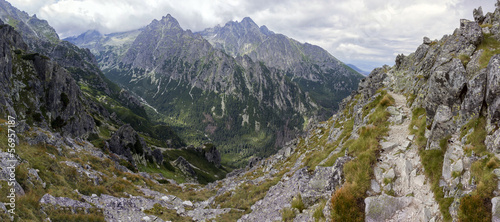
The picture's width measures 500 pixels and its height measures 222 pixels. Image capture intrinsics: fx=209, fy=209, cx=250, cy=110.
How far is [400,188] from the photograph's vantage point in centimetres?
1398

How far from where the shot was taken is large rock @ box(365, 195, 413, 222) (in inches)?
494

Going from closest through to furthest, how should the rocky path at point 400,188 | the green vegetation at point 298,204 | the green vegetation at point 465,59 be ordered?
the rocky path at point 400,188 < the green vegetation at point 298,204 < the green vegetation at point 465,59

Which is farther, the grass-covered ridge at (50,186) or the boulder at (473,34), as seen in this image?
the boulder at (473,34)

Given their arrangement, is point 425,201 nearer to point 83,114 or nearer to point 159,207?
point 159,207

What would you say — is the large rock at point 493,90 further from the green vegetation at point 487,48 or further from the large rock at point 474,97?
the green vegetation at point 487,48

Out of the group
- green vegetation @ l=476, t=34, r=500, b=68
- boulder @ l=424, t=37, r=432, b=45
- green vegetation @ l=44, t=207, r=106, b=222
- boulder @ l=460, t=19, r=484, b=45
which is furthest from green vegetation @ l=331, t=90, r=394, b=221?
boulder @ l=424, t=37, r=432, b=45

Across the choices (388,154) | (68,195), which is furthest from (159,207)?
(388,154)

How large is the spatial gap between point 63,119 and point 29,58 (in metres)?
31.4

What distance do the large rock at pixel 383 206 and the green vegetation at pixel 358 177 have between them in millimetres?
427

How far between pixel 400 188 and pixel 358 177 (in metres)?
2.52

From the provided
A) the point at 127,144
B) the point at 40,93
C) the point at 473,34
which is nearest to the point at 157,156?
the point at 127,144

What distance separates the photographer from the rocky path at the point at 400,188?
1221 centimetres

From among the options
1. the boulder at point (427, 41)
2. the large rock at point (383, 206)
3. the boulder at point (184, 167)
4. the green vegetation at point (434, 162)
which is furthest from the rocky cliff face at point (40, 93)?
the boulder at point (427, 41)

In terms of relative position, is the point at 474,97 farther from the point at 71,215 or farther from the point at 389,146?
the point at 71,215
